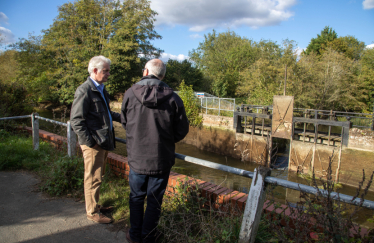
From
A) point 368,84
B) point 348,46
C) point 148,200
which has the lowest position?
point 148,200

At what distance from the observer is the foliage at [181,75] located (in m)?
32.1

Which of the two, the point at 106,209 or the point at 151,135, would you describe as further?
the point at 106,209

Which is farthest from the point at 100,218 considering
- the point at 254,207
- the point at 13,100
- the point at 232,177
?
the point at 232,177

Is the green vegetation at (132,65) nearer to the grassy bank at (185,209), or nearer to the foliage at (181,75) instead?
the foliage at (181,75)

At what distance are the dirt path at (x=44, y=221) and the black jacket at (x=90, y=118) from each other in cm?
90

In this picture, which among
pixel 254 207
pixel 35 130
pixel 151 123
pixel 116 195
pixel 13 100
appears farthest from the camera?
pixel 13 100

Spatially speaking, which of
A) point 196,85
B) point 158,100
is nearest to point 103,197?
point 158,100

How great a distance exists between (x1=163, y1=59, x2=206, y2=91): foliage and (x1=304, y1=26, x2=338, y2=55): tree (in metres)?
19.5

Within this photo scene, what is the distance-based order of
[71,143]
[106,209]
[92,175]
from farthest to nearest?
[71,143], [106,209], [92,175]

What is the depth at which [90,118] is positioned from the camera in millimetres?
2566

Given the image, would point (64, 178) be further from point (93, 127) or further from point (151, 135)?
point (151, 135)

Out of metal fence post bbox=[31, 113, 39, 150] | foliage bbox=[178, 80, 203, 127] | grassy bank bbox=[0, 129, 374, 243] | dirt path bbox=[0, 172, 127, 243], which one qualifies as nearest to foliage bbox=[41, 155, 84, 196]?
grassy bank bbox=[0, 129, 374, 243]

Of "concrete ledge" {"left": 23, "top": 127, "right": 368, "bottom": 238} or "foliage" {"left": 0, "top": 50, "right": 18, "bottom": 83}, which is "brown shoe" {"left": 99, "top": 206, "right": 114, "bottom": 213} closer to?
"concrete ledge" {"left": 23, "top": 127, "right": 368, "bottom": 238}

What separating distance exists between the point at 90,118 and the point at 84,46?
97.4ft
